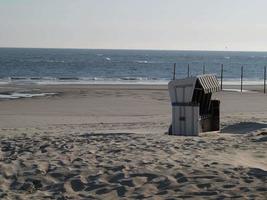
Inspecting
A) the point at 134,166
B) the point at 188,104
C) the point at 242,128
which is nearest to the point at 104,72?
the point at 242,128

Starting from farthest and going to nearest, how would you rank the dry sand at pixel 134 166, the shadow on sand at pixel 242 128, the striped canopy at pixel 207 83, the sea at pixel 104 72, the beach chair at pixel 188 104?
1. the sea at pixel 104 72
2. the shadow on sand at pixel 242 128
3. the striped canopy at pixel 207 83
4. the beach chair at pixel 188 104
5. the dry sand at pixel 134 166

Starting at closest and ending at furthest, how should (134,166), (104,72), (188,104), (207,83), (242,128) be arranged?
(134,166) → (188,104) → (207,83) → (242,128) → (104,72)

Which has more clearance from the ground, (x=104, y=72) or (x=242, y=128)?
(x=242, y=128)

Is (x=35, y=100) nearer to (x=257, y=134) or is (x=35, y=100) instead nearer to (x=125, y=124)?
(x=125, y=124)

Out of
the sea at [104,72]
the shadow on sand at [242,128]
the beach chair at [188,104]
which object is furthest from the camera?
the sea at [104,72]

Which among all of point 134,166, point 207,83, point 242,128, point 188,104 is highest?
point 207,83

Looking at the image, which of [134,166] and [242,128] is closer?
[134,166]

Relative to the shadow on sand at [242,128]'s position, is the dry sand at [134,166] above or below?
above

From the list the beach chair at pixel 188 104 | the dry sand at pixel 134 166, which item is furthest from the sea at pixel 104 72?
the dry sand at pixel 134 166

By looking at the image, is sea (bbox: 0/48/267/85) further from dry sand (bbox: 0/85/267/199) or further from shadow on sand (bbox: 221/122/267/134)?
dry sand (bbox: 0/85/267/199)

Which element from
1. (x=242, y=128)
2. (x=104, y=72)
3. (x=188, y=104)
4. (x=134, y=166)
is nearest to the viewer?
(x=134, y=166)

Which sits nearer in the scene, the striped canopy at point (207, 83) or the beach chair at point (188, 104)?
the beach chair at point (188, 104)

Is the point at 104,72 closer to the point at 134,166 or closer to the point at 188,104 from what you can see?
the point at 188,104

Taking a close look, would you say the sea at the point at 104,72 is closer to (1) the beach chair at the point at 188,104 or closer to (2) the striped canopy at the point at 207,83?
(2) the striped canopy at the point at 207,83
